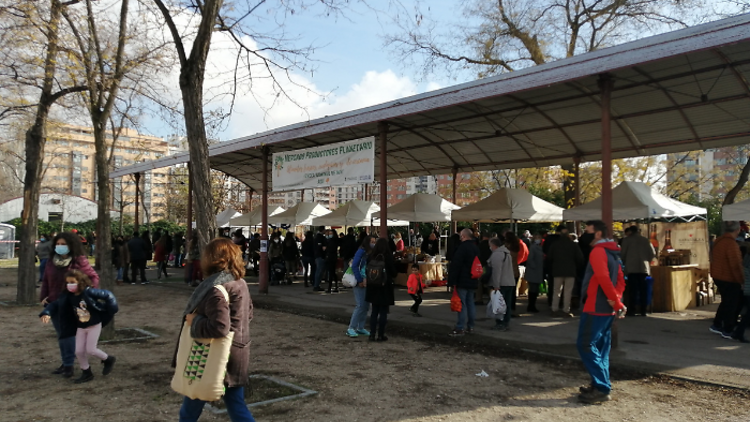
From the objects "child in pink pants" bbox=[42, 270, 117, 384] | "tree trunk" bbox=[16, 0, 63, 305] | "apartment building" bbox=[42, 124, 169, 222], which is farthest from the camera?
"apartment building" bbox=[42, 124, 169, 222]

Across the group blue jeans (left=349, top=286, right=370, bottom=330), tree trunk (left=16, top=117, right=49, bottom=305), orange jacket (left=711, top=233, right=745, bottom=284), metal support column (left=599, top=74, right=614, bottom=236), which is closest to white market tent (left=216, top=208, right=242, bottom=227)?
tree trunk (left=16, top=117, right=49, bottom=305)

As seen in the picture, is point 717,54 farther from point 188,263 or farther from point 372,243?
point 188,263

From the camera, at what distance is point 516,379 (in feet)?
21.2

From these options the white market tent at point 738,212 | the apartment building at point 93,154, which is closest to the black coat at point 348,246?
the apartment building at point 93,154

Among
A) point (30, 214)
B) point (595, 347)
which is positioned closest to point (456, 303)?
point (595, 347)

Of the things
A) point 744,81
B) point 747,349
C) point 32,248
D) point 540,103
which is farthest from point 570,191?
point 32,248

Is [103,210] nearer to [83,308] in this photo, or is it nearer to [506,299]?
[83,308]

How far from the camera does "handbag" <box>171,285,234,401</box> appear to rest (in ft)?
11.5

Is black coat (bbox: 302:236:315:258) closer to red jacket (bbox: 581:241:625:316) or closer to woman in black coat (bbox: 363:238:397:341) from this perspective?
woman in black coat (bbox: 363:238:397:341)

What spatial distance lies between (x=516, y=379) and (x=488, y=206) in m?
9.16

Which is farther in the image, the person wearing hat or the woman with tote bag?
the person wearing hat

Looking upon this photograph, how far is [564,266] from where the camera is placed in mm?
10734

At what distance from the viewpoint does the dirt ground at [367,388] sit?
16.8 feet

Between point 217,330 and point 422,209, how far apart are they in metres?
14.2
